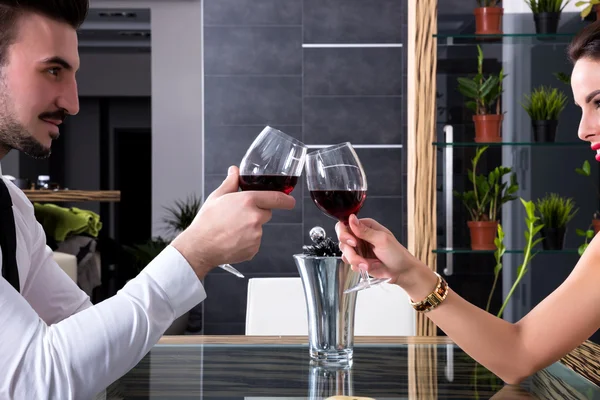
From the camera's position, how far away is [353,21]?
5.71m

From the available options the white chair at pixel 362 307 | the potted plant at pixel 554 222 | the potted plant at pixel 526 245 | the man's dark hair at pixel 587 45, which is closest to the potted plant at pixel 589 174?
the potted plant at pixel 554 222

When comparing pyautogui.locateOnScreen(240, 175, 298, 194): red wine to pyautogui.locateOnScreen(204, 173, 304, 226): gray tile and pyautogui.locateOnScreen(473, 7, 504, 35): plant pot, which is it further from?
pyautogui.locateOnScreen(204, 173, 304, 226): gray tile

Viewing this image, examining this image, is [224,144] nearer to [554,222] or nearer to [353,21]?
[353,21]

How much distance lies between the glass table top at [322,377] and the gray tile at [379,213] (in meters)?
3.94

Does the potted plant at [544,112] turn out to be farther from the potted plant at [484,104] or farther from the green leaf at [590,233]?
the green leaf at [590,233]

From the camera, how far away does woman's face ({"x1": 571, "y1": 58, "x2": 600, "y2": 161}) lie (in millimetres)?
1696

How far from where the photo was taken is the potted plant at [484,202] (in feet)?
11.5

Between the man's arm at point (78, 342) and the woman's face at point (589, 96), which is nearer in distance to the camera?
the man's arm at point (78, 342)

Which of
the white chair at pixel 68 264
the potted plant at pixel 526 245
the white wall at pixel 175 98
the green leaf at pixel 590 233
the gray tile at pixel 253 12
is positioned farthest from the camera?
the white wall at pixel 175 98

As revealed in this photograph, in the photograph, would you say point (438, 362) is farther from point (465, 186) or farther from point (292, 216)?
point (292, 216)

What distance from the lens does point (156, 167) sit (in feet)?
23.7

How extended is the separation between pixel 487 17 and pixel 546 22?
0.28 metres

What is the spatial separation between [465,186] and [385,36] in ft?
8.11

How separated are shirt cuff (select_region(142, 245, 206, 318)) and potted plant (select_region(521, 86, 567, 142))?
273 cm
